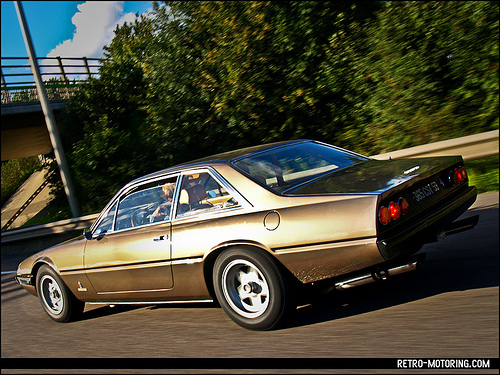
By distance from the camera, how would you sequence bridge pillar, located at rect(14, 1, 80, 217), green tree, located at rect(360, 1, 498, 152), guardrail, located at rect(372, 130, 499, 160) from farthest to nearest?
bridge pillar, located at rect(14, 1, 80, 217), green tree, located at rect(360, 1, 498, 152), guardrail, located at rect(372, 130, 499, 160)

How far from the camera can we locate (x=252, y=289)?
156 inches

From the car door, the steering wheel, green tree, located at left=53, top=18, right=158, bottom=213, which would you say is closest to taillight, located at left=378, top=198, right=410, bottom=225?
the car door

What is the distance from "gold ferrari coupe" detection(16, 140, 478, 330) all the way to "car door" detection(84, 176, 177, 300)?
1cm

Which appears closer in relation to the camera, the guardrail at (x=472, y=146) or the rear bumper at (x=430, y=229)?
the rear bumper at (x=430, y=229)

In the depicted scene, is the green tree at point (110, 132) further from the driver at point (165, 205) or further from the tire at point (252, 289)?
the tire at point (252, 289)

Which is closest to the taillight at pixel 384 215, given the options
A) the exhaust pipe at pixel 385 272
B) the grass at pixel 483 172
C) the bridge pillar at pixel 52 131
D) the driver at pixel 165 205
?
the exhaust pipe at pixel 385 272

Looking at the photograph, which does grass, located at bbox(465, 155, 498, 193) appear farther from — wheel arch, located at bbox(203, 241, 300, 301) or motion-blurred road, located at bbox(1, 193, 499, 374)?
wheel arch, located at bbox(203, 241, 300, 301)

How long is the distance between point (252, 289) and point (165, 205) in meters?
1.35

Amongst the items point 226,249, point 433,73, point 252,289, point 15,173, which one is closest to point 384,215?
point 252,289

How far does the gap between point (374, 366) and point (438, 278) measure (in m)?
1.48

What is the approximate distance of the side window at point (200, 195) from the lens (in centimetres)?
439

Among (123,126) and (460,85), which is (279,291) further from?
(123,126)

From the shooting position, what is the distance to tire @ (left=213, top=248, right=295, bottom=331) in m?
3.79

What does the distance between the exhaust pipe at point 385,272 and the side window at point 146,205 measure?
187cm
